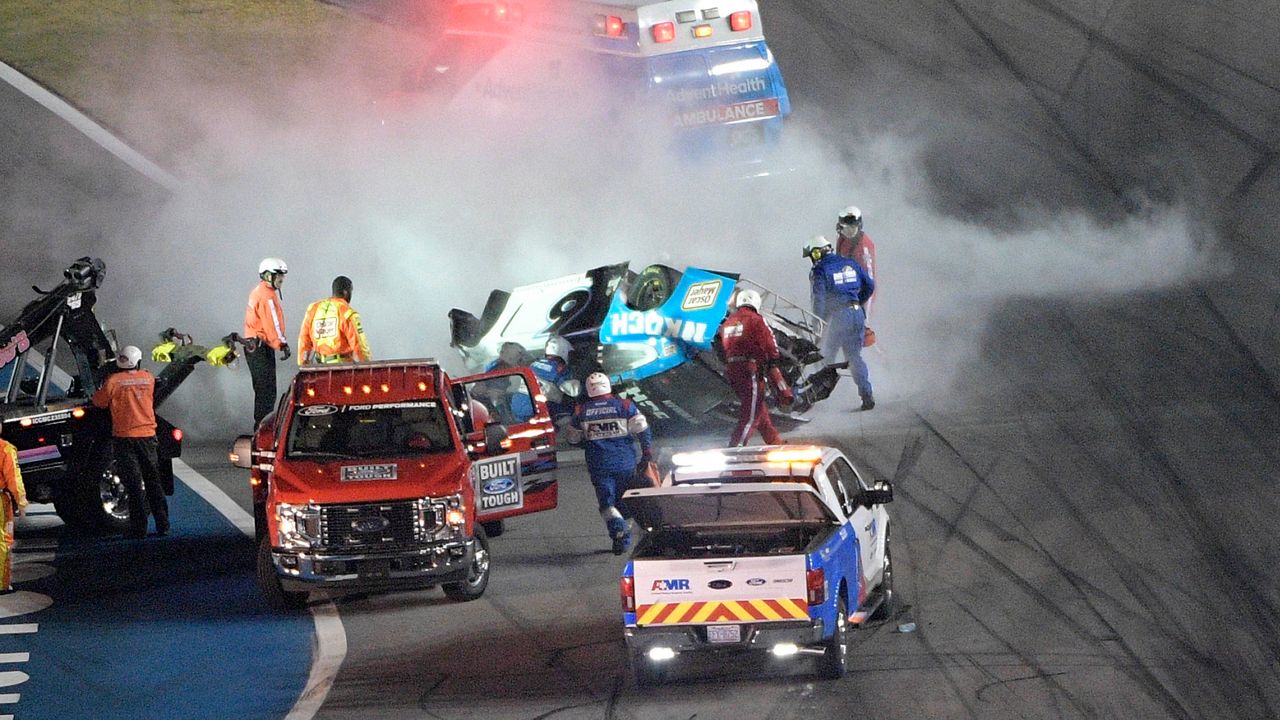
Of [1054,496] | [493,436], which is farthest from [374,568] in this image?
[1054,496]

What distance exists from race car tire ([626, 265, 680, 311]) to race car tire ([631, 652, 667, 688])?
6.38 metres

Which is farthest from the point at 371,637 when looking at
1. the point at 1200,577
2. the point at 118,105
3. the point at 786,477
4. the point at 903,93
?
the point at 903,93

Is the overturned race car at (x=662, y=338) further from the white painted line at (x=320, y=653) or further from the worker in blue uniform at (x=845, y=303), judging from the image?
the white painted line at (x=320, y=653)

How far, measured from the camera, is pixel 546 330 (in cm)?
1548

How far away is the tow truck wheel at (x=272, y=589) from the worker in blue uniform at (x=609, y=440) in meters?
2.46

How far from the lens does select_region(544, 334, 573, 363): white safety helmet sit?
49.3 ft

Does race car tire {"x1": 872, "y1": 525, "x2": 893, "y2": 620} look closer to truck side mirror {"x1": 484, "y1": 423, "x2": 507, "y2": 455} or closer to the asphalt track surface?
the asphalt track surface

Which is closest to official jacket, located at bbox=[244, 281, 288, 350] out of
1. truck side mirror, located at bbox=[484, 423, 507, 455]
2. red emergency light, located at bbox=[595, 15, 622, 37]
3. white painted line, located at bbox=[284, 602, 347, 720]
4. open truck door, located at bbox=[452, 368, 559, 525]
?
open truck door, located at bbox=[452, 368, 559, 525]

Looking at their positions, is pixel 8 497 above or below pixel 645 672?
above

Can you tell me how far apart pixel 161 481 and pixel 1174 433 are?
29.0 ft

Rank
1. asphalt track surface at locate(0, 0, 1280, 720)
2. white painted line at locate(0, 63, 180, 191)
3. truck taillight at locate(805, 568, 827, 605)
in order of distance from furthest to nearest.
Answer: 1. white painted line at locate(0, 63, 180, 191)
2. asphalt track surface at locate(0, 0, 1280, 720)
3. truck taillight at locate(805, 568, 827, 605)

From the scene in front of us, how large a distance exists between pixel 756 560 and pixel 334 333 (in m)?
6.55

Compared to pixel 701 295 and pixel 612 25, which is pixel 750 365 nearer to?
pixel 701 295

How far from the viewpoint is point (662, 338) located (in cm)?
1490
